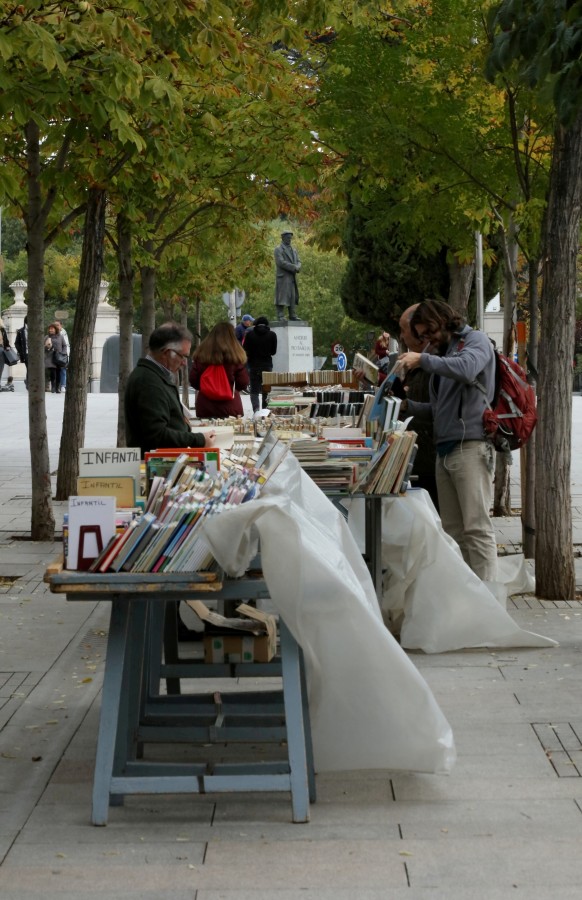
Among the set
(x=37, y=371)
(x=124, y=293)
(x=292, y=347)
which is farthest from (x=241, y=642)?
(x=292, y=347)

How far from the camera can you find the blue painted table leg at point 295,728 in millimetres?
4738

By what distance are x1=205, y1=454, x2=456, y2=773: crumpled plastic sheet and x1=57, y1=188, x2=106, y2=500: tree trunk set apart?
929 cm

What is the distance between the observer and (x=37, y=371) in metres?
11.8

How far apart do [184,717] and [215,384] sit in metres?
7.23

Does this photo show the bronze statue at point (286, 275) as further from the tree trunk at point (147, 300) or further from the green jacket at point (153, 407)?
the green jacket at point (153, 407)

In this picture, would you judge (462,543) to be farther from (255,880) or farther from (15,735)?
(255,880)

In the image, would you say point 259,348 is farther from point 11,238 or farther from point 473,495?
point 11,238

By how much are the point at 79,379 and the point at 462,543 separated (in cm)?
664

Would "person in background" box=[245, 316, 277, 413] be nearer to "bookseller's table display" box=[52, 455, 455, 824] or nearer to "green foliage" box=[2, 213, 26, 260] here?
"bookseller's table display" box=[52, 455, 455, 824]

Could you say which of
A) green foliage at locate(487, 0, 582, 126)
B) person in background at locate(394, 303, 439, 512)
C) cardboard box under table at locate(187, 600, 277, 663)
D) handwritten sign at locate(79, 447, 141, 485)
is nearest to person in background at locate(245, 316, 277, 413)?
person in background at locate(394, 303, 439, 512)

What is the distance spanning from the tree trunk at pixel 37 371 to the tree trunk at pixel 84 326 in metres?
2.14

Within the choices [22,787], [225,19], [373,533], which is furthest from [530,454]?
[22,787]

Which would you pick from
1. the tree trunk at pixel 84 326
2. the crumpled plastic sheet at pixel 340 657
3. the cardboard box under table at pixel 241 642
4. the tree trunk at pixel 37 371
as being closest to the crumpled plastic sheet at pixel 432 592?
the cardboard box under table at pixel 241 642

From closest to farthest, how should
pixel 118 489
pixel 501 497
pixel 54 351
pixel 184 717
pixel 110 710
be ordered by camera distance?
pixel 110 710
pixel 118 489
pixel 184 717
pixel 501 497
pixel 54 351
